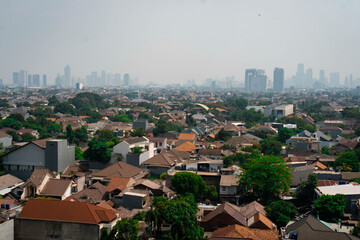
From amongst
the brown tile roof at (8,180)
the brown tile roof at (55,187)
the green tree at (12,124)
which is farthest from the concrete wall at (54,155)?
the green tree at (12,124)

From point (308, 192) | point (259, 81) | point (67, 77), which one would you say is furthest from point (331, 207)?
point (67, 77)

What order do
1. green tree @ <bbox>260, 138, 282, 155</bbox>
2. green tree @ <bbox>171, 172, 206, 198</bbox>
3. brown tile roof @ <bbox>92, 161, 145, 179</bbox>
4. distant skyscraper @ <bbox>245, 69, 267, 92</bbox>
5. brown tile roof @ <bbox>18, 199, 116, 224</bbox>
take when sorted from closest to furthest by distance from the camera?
1. brown tile roof @ <bbox>18, 199, 116, 224</bbox>
2. green tree @ <bbox>171, 172, 206, 198</bbox>
3. brown tile roof @ <bbox>92, 161, 145, 179</bbox>
4. green tree @ <bbox>260, 138, 282, 155</bbox>
5. distant skyscraper @ <bbox>245, 69, 267, 92</bbox>

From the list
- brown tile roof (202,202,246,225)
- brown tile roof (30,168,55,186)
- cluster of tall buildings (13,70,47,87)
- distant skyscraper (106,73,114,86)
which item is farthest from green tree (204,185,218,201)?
distant skyscraper (106,73,114,86)

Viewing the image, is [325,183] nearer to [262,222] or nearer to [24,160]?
[262,222]

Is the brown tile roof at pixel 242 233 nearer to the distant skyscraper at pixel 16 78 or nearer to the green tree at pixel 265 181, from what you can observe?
the green tree at pixel 265 181

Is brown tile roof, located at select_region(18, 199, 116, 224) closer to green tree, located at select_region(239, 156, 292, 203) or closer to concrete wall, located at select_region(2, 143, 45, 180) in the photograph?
green tree, located at select_region(239, 156, 292, 203)

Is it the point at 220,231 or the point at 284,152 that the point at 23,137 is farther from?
the point at 220,231
